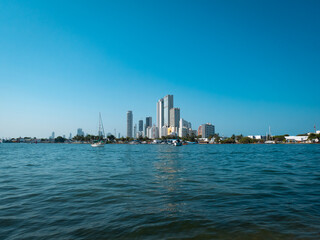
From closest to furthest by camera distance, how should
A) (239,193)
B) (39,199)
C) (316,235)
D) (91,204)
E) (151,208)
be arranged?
1. (316,235)
2. (151,208)
3. (91,204)
4. (39,199)
5. (239,193)

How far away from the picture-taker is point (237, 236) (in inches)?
256

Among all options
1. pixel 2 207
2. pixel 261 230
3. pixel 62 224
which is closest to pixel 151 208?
pixel 62 224

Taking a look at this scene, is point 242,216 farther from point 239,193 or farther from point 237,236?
point 239,193

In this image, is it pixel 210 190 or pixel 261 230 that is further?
pixel 210 190

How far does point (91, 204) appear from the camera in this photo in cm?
1003

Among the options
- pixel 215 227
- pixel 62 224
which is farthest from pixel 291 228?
pixel 62 224

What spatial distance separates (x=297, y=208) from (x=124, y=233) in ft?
25.1

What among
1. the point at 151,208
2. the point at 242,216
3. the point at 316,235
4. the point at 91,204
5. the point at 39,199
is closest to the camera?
the point at 316,235

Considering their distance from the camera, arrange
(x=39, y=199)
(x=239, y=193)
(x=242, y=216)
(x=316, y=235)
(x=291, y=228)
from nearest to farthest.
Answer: (x=316, y=235) < (x=291, y=228) < (x=242, y=216) < (x=39, y=199) < (x=239, y=193)

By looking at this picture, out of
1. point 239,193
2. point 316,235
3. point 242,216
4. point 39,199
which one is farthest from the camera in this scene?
point 239,193

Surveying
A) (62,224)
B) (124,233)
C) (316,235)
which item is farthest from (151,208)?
(316,235)

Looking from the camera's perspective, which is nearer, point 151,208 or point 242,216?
point 242,216

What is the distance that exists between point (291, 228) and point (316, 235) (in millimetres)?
702

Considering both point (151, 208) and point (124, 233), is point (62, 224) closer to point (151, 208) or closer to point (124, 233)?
point (124, 233)
